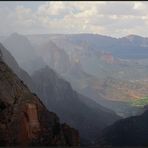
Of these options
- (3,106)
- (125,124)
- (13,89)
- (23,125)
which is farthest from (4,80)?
(125,124)

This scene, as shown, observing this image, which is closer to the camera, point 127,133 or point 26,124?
point 26,124

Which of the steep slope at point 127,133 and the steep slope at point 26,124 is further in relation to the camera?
the steep slope at point 127,133

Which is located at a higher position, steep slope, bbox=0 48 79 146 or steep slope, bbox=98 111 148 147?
steep slope, bbox=0 48 79 146

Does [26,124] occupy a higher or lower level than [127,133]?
higher

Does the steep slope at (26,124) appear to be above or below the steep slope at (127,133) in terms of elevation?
above
